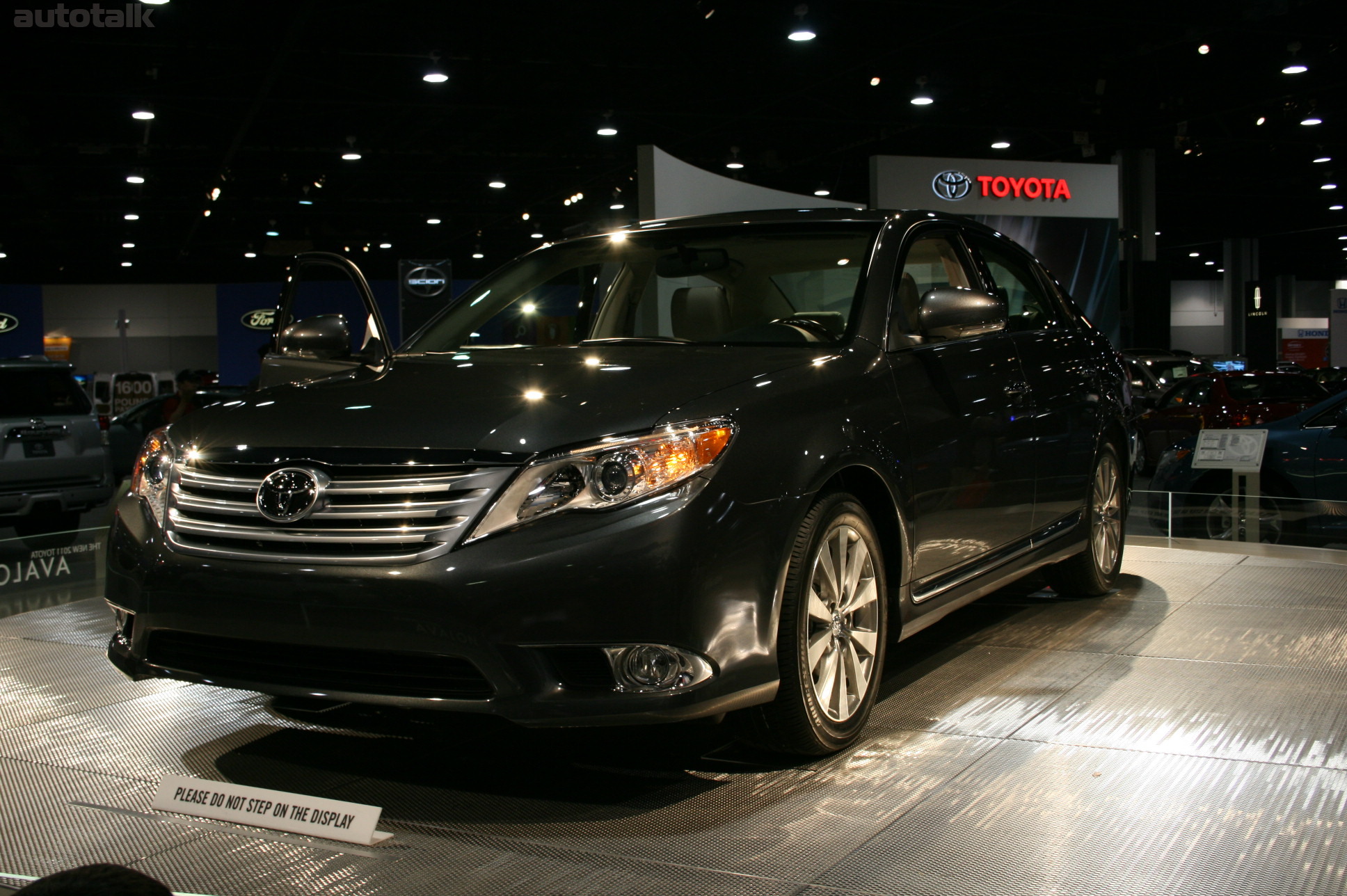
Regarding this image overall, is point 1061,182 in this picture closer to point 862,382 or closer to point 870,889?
point 862,382

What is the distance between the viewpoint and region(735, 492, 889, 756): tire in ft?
9.36

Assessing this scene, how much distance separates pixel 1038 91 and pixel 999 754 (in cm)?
1844

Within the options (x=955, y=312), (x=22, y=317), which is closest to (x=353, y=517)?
(x=955, y=312)

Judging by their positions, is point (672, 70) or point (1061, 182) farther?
point (672, 70)

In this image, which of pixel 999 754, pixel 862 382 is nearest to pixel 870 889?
pixel 999 754

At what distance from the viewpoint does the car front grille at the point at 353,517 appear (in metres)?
2.59

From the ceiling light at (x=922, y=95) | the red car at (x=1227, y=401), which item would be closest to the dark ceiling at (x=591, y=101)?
the ceiling light at (x=922, y=95)

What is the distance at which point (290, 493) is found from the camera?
8.91 feet

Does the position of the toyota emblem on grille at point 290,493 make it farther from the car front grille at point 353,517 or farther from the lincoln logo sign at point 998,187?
the lincoln logo sign at point 998,187

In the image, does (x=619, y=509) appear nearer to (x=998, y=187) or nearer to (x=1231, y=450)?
(x=1231, y=450)

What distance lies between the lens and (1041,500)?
14.3ft

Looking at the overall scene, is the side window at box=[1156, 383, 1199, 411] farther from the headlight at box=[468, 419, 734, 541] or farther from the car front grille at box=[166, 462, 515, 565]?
the car front grille at box=[166, 462, 515, 565]

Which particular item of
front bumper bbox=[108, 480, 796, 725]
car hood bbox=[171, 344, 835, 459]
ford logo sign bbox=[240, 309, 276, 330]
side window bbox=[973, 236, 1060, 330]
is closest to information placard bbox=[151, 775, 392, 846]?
front bumper bbox=[108, 480, 796, 725]

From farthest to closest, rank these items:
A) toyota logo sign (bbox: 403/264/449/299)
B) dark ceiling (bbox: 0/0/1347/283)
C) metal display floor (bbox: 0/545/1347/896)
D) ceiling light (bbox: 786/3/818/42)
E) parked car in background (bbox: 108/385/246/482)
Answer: dark ceiling (bbox: 0/0/1347/283) < parked car in background (bbox: 108/385/246/482) < ceiling light (bbox: 786/3/818/42) < toyota logo sign (bbox: 403/264/449/299) < metal display floor (bbox: 0/545/1347/896)
